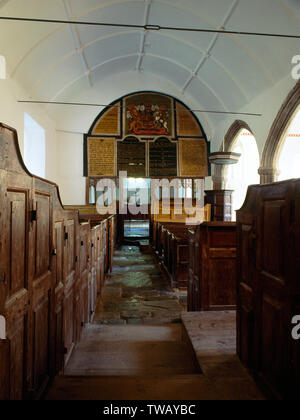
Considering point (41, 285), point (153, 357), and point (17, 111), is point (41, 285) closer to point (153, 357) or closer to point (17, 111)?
point (153, 357)

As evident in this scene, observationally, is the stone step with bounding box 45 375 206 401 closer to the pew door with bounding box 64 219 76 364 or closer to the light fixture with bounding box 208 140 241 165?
the pew door with bounding box 64 219 76 364

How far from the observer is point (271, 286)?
5.24 ft

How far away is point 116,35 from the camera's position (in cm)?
815

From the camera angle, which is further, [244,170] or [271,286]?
[244,170]

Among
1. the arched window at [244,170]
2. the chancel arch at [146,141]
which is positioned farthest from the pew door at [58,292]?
the arched window at [244,170]

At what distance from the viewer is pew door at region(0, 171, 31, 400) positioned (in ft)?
4.01

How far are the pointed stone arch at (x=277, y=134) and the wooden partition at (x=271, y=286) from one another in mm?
5528

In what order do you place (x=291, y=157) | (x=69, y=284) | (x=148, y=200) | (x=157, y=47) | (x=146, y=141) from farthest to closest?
1. (x=148, y=200)
2. (x=146, y=141)
3. (x=291, y=157)
4. (x=157, y=47)
5. (x=69, y=284)

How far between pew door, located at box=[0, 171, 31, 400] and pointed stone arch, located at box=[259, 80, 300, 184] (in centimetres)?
659

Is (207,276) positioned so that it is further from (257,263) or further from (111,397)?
(111,397)

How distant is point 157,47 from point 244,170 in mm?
5795

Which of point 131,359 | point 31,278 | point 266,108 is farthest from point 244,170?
point 31,278

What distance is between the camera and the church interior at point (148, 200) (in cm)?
152

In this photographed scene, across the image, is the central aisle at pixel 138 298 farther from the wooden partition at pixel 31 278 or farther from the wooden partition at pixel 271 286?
the wooden partition at pixel 271 286
